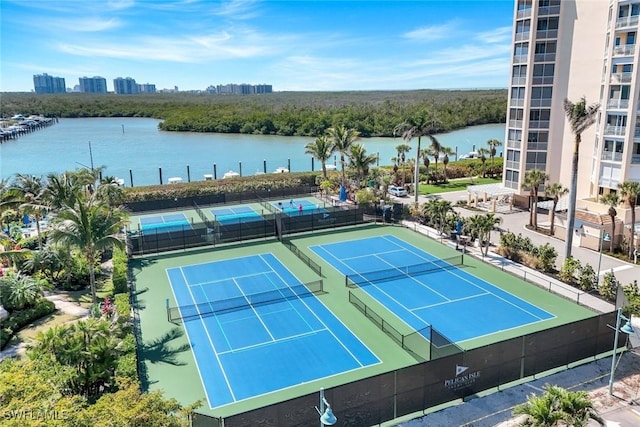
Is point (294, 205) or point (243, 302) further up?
point (294, 205)

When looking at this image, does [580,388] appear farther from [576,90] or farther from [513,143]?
[513,143]

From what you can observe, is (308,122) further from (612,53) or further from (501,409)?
(501,409)

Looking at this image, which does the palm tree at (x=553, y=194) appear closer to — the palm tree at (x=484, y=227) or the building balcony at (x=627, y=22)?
the palm tree at (x=484, y=227)

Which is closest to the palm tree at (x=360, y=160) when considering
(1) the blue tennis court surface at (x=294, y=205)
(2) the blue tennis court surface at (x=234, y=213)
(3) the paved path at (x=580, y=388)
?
(1) the blue tennis court surface at (x=294, y=205)

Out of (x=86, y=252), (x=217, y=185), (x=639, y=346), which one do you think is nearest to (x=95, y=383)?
(x=86, y=252)

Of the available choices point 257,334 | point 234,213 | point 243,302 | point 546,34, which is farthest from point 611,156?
point 234,213

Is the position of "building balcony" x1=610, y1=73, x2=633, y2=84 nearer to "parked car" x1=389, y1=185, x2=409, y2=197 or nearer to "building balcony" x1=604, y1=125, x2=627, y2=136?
"building balcony" x1=604, y1=125, x2=627, y2=136
